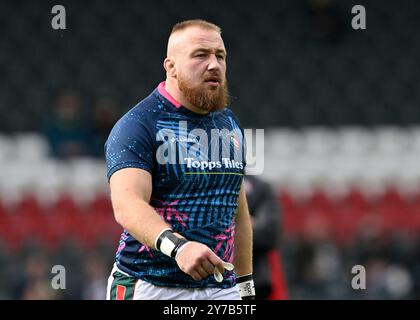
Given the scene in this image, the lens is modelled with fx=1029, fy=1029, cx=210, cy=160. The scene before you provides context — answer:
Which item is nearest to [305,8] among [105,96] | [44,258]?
[105,96]

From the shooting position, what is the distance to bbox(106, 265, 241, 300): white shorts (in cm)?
473

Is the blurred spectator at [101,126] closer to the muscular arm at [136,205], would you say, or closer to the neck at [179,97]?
the neck at [179,97]

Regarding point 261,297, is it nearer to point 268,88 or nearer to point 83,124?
point 83,124

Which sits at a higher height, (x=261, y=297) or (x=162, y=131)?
(x=162, y=131)

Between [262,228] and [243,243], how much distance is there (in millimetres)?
2065

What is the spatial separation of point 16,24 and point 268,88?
531cm

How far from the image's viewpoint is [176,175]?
15.4 ft

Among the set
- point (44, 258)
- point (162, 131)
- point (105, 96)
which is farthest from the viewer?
point (105, 96)

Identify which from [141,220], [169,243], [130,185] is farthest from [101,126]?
[169,243]

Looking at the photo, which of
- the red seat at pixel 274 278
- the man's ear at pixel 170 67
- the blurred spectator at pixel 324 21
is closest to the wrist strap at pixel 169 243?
the man's ear at pixel 170 67

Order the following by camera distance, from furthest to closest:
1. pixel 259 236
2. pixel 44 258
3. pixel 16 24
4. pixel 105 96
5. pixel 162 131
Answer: pixel 16 24, pixel 105 96, pixel 44 258, pixel 259 236, pixel 162 131

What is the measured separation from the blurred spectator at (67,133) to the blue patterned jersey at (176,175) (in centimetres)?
1040

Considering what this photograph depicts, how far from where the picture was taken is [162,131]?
4707 millimetres

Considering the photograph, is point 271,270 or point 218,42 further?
point 271,270
